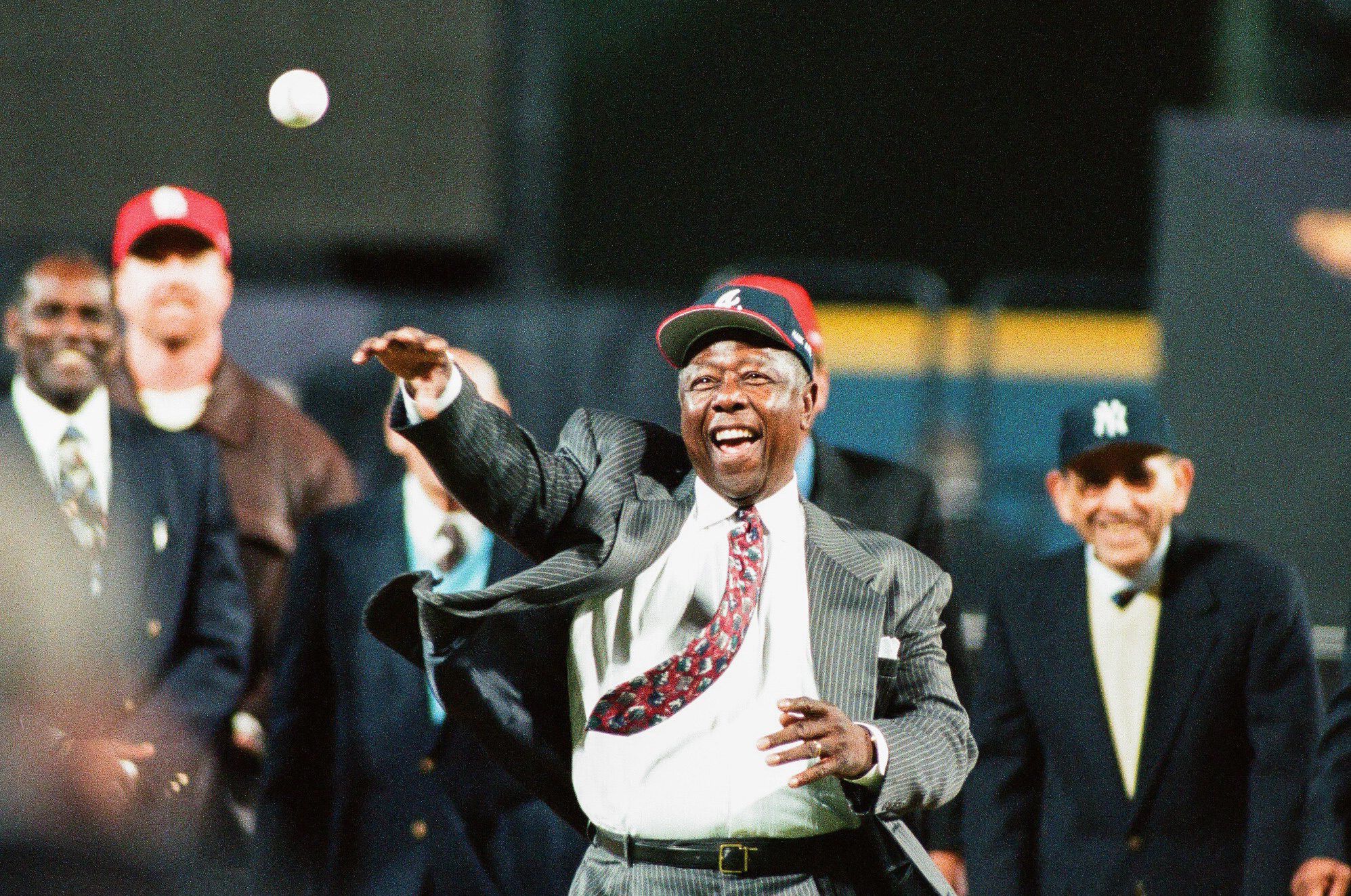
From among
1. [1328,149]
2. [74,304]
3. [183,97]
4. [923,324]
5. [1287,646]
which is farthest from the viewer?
[183,97]

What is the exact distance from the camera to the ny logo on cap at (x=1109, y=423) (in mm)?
4645

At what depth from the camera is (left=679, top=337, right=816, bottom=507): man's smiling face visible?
330cm

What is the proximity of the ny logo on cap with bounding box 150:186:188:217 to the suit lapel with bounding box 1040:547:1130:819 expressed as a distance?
8.07ft

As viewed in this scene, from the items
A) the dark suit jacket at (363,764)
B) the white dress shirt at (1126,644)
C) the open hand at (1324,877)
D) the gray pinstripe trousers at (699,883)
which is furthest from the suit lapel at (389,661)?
the open hand at (1324,877)

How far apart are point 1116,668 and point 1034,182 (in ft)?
22.5

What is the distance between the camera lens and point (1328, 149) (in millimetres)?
6977

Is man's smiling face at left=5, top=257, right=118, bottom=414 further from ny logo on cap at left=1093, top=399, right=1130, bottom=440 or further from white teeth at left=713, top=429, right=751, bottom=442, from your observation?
ny logo on cap at left=1093, top=399, right=1130, bottom=440

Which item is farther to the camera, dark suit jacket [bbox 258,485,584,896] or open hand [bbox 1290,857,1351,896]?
dark suit jacket [bbox 258,485,584,896]

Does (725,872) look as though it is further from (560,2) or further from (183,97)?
(560,2)

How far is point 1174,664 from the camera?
452cm

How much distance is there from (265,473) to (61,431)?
0.65 meters

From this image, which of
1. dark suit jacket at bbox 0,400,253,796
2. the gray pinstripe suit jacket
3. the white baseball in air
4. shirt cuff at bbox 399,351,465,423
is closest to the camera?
shirt cuff at bbox 399,351,465,423

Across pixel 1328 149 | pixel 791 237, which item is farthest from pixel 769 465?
pixel 791 237

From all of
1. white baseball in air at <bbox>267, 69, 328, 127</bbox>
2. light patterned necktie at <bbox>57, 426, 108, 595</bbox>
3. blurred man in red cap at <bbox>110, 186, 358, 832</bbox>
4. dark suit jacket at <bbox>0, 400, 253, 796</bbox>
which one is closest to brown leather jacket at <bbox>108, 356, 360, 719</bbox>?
blurred man in red cap at <bbox>110, 186, 358, 832</bbox>
